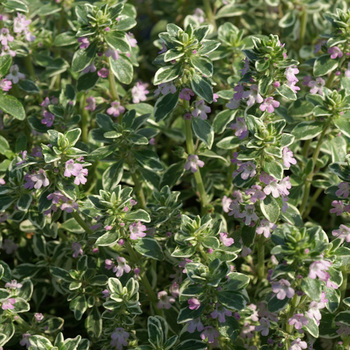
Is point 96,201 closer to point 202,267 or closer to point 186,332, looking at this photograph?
point 202,267

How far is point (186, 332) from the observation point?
3.06 m

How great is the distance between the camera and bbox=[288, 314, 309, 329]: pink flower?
2.70 meters

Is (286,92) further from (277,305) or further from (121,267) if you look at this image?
(121,267)

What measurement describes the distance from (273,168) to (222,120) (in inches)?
31.2

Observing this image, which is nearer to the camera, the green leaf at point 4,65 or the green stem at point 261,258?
the green stem at point 261,258

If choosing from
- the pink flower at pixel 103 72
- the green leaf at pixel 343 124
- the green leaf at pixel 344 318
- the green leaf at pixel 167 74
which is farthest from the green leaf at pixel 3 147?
the green leaf at pixel 344 318

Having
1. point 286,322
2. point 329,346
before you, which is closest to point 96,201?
point 286,322

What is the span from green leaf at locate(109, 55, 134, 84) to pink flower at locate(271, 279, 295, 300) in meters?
1.55

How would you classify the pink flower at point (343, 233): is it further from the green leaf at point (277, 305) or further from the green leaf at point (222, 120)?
the green leaf at point (222, 120)

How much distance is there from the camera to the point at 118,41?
10.6 ft

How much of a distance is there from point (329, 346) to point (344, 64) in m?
1.70

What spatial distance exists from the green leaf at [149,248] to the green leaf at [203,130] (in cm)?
62

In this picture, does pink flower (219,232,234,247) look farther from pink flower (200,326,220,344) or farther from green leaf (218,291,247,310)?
pink flower (200,326,220,344)

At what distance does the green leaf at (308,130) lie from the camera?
331cm
